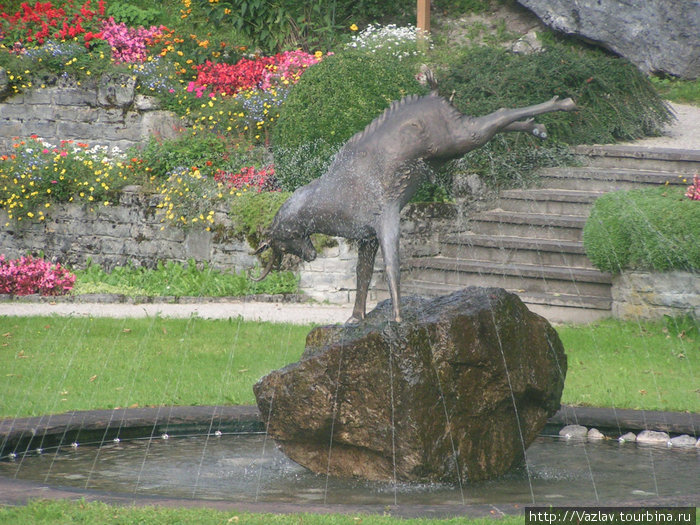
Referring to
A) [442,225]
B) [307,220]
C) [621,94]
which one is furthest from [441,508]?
[621,94]

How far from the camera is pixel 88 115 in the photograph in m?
16.3

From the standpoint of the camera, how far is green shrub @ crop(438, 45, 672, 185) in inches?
530

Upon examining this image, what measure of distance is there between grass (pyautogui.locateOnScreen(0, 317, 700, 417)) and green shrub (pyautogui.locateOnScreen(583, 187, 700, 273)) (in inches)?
25.9

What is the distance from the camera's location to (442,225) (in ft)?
42.9

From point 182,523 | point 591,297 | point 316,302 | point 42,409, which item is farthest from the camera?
point 316,302

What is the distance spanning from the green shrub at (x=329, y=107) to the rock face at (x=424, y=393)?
6.93m

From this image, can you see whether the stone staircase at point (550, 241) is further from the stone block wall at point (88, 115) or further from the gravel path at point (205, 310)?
the stone block wall at point (88, 115)

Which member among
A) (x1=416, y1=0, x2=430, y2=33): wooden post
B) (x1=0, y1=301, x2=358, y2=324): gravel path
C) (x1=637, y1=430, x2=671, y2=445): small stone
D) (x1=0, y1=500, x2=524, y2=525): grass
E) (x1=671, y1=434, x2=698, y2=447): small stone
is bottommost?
(x1=0, y1=301, x2=358, y2=324): gravel path

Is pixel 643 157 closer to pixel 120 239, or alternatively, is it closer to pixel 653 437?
pixel 653 437

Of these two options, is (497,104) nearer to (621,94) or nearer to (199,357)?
(621,94)

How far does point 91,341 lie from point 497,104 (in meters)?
6.02

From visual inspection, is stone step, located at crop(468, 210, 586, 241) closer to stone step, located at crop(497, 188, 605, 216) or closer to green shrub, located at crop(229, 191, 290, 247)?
stone step, located at crop(497, 188, 605, 216)

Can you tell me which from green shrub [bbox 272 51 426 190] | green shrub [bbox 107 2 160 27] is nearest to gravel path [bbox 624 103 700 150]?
green shrub [bbox 272 51 426 190]

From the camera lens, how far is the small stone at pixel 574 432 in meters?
7.45
